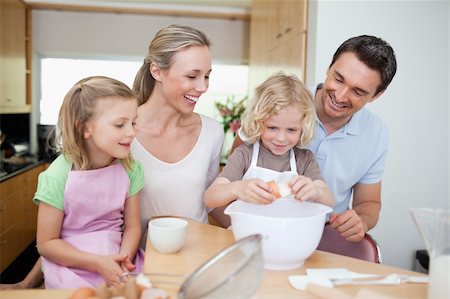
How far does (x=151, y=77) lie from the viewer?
1649mm

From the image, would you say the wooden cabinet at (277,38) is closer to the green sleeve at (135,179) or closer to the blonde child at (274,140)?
the blonde child at (274,140)

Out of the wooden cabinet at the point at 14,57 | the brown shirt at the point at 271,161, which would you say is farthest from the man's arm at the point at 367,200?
the wooden cabinet at the point at 14,57

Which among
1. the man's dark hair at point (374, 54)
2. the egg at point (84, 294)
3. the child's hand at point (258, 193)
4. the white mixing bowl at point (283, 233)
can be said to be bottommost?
the egg at point (84, 294)

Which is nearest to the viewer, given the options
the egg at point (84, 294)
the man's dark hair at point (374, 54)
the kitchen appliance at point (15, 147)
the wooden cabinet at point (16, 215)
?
the egg at point (84, 294)

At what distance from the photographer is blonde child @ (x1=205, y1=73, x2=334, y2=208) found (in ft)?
4.15

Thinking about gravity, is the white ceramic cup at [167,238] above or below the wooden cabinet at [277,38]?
below

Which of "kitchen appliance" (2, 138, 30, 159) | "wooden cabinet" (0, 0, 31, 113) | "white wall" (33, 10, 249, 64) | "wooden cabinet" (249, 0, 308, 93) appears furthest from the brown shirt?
"white wall" (33, 10, 249, 64)

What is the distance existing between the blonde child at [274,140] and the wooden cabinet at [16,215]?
96.0 inches

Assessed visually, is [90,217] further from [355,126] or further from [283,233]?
[355,126]

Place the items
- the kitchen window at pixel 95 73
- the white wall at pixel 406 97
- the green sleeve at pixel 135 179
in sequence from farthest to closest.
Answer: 1. the kitchen window at pixel 95 73
2. the white wall at pixel 406 97
3. the green sleeve at pixel 135 179

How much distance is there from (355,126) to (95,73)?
372 cm

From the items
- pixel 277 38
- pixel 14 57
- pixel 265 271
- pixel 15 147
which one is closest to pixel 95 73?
pixel 14 57

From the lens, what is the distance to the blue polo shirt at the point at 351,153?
162 cm

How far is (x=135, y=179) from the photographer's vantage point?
1334 millimetres
